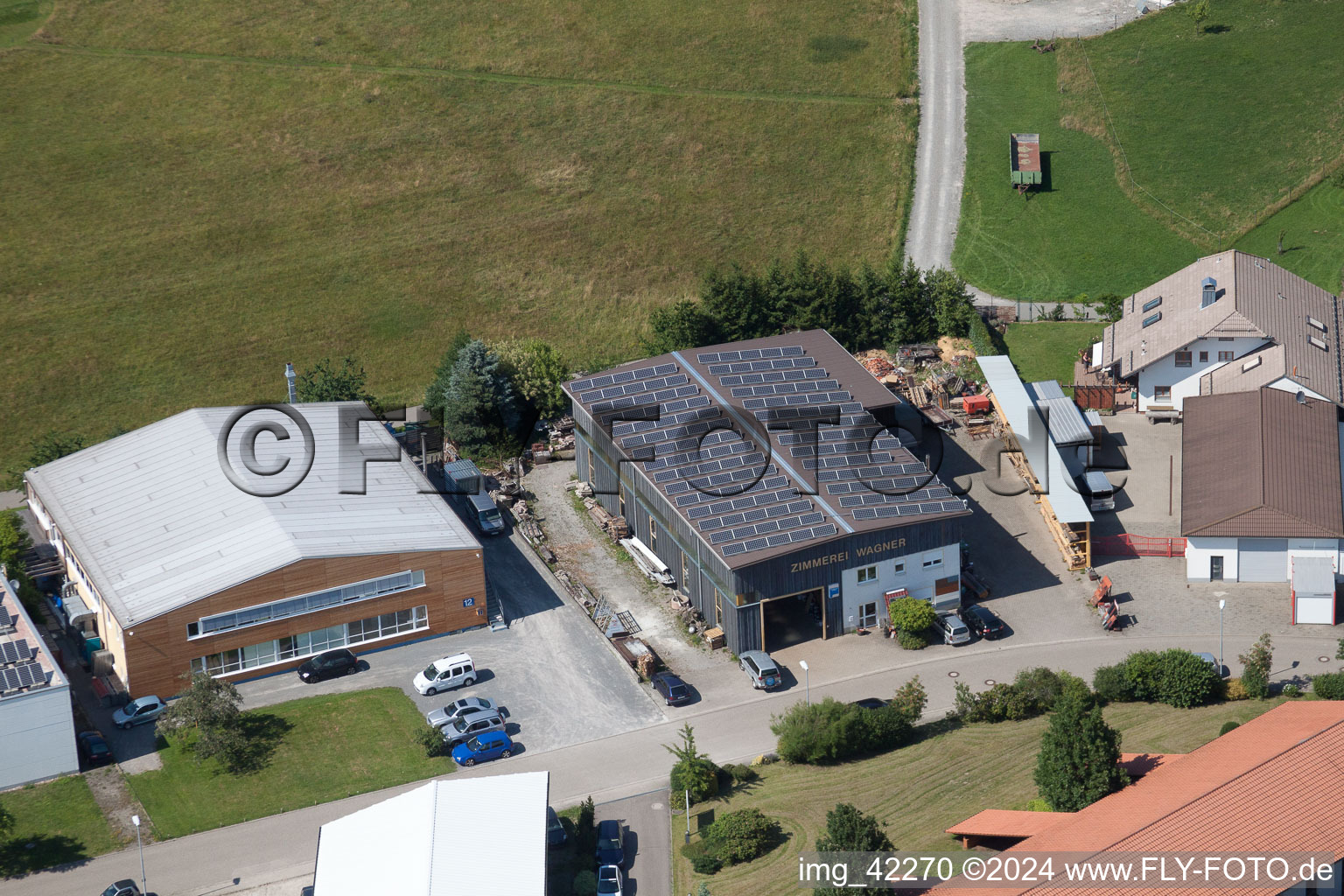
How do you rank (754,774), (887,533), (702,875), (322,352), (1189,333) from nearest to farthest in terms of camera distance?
(702,875) < (754,774) < (887,533) < (1189,333) < (322,352)

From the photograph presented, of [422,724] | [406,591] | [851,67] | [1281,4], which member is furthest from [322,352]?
[1281,4]

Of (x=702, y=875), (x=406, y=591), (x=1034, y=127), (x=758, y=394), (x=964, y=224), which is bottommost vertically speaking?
(x=702, y=875)

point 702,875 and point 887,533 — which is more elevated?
point 887,533

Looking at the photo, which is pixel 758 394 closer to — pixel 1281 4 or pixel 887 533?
pixel 887 533

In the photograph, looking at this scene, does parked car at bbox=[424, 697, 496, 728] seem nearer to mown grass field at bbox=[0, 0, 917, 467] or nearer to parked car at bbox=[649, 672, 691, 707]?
parked car at bbox=[649, 672, 691, 707]

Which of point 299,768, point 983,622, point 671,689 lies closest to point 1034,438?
point 983,622

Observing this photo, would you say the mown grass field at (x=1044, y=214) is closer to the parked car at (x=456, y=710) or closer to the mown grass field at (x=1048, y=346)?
the mown grass field at (x=1048, y=346)
